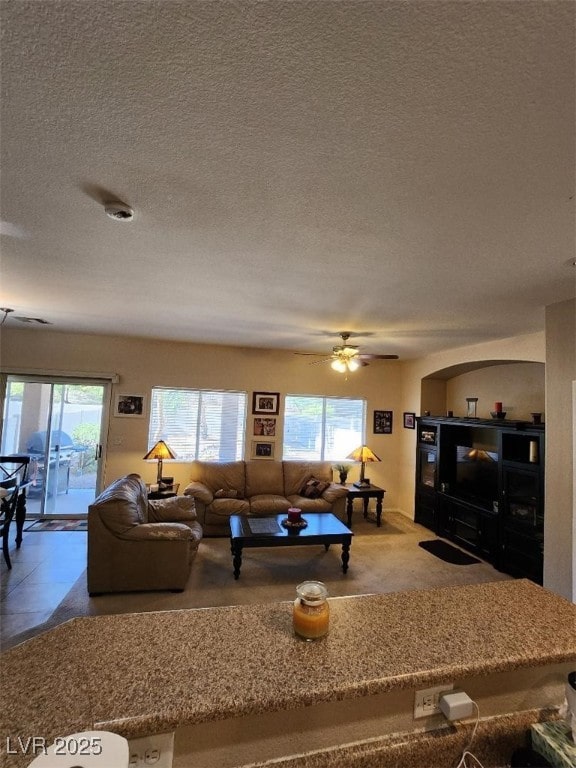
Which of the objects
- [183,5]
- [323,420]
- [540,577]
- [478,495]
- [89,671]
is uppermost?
[183,5]

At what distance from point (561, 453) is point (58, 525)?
6.01 m

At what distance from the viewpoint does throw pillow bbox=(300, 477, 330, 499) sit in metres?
5.24

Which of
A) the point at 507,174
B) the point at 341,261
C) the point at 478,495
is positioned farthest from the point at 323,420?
the point at 507,174

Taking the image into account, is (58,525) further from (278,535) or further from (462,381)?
(462,381)

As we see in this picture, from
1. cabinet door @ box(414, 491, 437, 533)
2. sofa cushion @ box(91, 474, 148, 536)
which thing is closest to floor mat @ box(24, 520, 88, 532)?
sofa cushion @ box(91, 474, 148, 536)

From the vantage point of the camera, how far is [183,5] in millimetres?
851

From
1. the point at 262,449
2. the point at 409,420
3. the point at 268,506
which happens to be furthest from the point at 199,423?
the point at 409,420

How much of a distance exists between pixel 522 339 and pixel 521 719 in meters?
4.20

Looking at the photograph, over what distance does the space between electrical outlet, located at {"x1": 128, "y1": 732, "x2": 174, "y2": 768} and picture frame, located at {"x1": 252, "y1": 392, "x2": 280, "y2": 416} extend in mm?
5243

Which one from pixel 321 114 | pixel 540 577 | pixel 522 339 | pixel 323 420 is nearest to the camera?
pixel 321 114

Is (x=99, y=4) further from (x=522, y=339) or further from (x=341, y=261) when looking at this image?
(x=522, y=339)

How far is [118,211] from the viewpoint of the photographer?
1780 millimetres

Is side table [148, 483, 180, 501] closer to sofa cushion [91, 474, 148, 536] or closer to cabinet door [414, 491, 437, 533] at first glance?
sofa cushion [91, 474, 148, 536]

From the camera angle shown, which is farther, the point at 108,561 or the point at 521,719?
the point at 108,561
